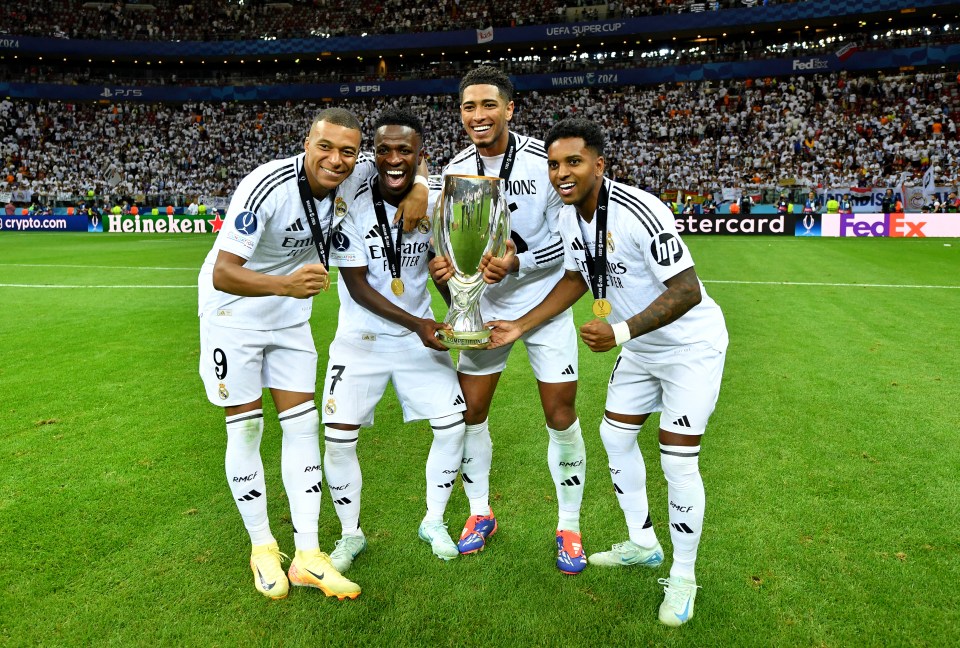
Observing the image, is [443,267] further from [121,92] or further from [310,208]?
[121,92]

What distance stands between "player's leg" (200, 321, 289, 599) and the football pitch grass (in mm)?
248

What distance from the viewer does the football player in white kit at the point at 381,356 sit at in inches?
142

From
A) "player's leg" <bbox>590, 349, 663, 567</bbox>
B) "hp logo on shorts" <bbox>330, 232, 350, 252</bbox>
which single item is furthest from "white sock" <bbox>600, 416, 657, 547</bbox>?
"hp logo on shorts" <bbox>330, 232, 350, 252</bbox>

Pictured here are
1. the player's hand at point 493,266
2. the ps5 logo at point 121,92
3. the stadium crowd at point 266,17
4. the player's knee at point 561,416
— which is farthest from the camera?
the ps5 logo at point 121,92

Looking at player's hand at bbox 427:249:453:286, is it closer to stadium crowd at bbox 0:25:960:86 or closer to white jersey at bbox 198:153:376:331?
white jersey at bbox 198:153:376:331

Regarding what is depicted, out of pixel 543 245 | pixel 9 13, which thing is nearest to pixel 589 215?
pixel 543 245

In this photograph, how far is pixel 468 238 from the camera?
3096 millimetres

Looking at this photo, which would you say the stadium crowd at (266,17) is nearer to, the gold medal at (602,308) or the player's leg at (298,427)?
the player's leg at (298,427)

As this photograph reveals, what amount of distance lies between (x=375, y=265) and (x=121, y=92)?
169 ft

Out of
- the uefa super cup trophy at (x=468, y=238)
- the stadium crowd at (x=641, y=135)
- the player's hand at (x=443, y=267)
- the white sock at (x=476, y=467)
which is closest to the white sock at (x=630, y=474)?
the white sock at (x=476, y=467)

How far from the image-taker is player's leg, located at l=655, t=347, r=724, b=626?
3.20 metres

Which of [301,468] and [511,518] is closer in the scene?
[301,468]

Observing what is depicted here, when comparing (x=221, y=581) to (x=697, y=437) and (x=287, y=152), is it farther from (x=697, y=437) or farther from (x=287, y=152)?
(x=287, y=152)

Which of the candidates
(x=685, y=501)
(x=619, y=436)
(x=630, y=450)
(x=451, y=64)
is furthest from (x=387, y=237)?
(x=451, y=64)
